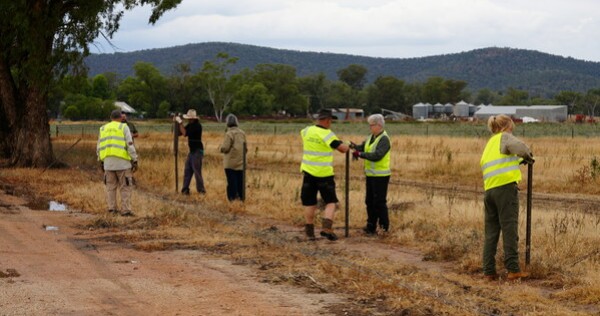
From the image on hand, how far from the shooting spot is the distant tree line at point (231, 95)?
116 meters

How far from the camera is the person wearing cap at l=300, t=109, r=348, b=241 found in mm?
12891

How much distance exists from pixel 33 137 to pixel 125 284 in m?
19.2

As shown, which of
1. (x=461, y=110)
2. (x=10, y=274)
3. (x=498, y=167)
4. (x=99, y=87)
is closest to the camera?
(x=498, y=167)

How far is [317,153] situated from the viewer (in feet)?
42.5

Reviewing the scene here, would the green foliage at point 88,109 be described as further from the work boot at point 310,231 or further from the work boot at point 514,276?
the work boot at point 514,276

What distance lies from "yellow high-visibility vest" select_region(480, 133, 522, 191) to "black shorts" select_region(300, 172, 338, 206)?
11.2 ft

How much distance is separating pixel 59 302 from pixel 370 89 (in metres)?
147

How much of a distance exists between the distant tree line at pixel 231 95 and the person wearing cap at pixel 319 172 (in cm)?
7998

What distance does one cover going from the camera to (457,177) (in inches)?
1078

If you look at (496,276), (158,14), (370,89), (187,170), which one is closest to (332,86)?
(370,89)

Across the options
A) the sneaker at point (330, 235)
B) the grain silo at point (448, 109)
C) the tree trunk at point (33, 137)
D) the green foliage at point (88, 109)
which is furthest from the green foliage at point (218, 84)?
the sneaker at point (330, 235)

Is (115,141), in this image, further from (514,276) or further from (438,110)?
(438,110)

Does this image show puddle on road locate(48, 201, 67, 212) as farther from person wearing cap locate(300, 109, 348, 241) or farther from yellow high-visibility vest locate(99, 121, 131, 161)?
person wearing cap locate(300, 109, 348, 241)

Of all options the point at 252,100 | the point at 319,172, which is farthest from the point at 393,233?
the point at 252,100
